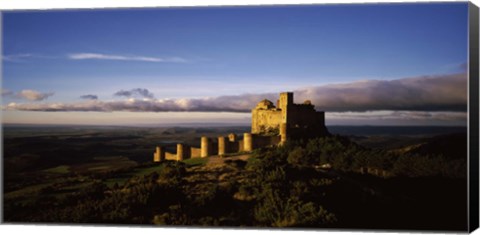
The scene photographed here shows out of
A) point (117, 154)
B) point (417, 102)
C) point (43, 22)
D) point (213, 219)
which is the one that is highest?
point (43, 22)

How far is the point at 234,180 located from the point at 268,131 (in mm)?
4884

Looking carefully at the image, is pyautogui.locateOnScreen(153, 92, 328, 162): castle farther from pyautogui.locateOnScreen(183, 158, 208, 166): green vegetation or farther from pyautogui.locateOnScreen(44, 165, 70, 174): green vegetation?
pyautogui.locateOnScreen(44, 165, 70, 174): green vegetation

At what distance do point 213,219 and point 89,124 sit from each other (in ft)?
22.4

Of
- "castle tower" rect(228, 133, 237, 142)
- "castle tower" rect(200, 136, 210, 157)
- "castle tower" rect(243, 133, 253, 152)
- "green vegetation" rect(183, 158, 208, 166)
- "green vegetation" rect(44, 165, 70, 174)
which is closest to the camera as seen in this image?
Result: "green vegetation" rect(44, 165, 70, 174)

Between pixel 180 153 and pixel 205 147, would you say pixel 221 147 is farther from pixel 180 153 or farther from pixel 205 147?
pixel 180 153

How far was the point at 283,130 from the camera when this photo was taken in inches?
1102

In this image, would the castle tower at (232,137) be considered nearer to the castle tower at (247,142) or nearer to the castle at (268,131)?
the castle at (268,131)

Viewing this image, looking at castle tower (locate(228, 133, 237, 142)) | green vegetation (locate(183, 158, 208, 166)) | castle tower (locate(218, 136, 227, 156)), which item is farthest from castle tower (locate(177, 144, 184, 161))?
castle tower (locate(228, 133, 237, 142))

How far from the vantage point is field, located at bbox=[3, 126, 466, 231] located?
21328 millimetres

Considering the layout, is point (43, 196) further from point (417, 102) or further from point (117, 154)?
point (417, 102)

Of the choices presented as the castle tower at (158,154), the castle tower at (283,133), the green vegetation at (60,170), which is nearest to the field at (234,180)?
the green vegetation at (60,170)

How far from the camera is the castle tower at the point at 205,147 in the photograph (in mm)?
26484

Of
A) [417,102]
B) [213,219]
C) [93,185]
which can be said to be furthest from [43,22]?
[417,102]

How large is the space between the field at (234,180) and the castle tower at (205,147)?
307 mm
